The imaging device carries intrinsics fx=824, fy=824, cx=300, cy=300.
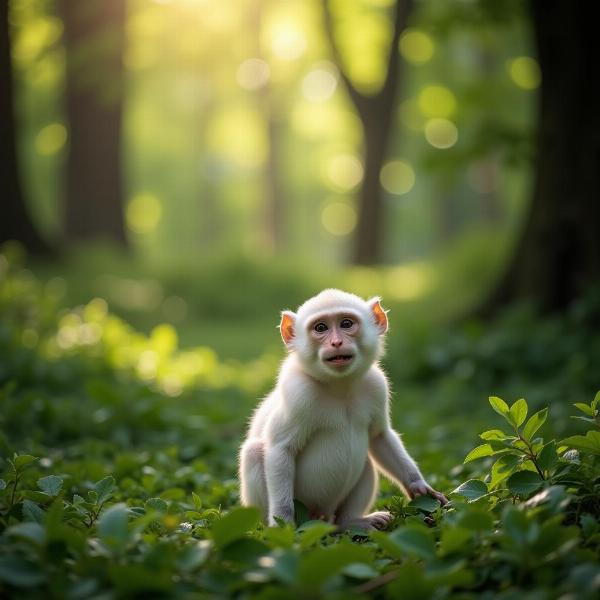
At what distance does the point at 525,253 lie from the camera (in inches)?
388

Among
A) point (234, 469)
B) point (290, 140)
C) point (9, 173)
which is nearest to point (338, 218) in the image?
point (290, 140)

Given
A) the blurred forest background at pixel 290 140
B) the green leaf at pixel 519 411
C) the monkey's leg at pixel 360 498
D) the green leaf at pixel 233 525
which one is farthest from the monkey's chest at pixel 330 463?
the blurred forest background at pixel 290 140

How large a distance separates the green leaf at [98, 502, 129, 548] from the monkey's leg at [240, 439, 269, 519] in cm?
124

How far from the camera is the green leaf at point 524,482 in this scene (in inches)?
129

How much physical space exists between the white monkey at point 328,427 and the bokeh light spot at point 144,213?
1637 inches

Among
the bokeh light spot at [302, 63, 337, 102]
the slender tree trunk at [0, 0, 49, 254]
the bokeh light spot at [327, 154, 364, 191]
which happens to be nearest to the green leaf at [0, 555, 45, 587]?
the slender tree trunk at [0, 0, 49, 254]

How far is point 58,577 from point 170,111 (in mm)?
42411

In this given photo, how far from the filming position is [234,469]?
18.8 feet

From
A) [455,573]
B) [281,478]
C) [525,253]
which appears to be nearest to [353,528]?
[281,478]

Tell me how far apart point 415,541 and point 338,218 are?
57929 millimetres

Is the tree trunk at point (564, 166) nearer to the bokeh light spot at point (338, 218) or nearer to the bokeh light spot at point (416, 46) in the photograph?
the bokeh light spot at point (416, 46)

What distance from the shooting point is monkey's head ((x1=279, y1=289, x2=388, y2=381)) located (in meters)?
3.79

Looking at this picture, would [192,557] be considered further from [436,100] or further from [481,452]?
[436,100]

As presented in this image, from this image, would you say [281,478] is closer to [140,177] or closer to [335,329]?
[335,329]
